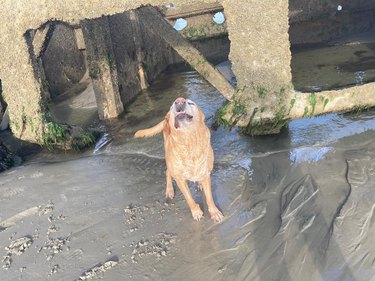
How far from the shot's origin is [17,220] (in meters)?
4.98

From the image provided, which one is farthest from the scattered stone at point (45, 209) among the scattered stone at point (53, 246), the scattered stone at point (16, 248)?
the scattered stone at point (53, 246)

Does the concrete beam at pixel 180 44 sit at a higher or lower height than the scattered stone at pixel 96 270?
higher

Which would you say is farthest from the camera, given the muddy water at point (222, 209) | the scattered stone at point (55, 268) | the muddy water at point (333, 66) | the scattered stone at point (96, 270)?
the muddy water at point (333, 66)

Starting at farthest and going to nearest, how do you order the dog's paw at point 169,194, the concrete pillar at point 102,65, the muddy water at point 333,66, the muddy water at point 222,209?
the muddy water at point 333,66
the concrete pillar at point 102,65
the dog's paw at point 169,194
the muddy water at point 222,209

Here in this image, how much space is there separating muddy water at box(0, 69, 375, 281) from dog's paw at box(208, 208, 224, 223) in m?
0.09

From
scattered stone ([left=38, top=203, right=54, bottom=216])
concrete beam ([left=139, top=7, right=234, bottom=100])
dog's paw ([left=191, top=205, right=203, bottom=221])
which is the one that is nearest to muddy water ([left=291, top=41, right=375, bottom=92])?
concrete beam ([left=139, top=7, right=234, bottom=100])

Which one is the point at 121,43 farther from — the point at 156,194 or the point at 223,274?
the point at 223,274

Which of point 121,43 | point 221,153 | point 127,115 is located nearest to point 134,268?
point 221,153

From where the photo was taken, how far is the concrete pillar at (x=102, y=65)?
7.89m

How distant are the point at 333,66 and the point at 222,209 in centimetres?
671

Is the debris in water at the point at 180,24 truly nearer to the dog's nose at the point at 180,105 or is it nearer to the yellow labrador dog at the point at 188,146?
the yellow labrador dog at the point at 188,146

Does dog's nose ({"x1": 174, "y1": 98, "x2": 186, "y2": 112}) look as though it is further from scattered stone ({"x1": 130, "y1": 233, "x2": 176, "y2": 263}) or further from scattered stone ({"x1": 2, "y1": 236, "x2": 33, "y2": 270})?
scattered stone ({"x1": 2, "y1": 236, "x2": 33, "y2": 270})

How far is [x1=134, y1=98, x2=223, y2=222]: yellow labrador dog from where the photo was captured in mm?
3857

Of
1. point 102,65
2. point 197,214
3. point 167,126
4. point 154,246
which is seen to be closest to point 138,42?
point 102,65
